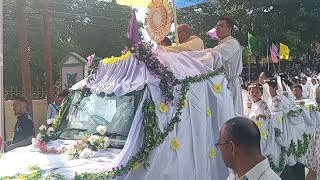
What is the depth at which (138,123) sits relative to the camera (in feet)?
16.7

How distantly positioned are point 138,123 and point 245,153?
8.20 ft

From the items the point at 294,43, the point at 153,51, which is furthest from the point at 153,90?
the point at 294,43

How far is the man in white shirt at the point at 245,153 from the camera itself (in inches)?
104

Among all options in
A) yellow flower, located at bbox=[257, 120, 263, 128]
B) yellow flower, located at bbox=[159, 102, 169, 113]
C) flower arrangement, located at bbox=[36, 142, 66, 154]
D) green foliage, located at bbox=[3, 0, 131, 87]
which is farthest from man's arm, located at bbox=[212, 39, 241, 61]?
green foliage, located at bbox=[3, 0, 131, 87]

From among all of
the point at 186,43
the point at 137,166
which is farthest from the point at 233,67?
the point at 137,166

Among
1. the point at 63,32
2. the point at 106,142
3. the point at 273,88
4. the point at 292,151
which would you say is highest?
the point at 63,32

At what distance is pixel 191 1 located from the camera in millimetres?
9203

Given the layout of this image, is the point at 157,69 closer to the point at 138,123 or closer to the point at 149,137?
the point at 138,123

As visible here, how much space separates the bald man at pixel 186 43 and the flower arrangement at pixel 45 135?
170cm

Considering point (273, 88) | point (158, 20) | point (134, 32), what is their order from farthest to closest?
point (273, 88)
point (158, 20)
point (134, 32)

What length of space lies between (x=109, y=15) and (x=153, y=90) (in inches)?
1083

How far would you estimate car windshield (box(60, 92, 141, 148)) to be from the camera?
528 cm

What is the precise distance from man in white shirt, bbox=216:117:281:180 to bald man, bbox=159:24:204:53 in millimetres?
3515

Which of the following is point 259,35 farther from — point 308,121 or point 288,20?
point 308,121
